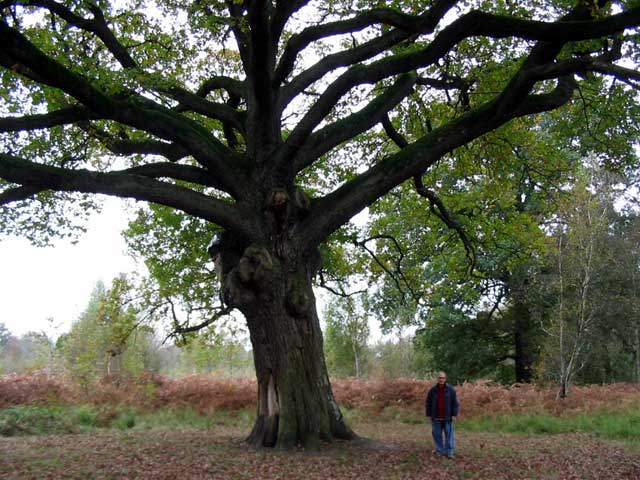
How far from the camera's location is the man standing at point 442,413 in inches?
374

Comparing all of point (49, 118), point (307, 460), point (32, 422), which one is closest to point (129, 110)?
point (49, 118)

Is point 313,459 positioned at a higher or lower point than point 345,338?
lower

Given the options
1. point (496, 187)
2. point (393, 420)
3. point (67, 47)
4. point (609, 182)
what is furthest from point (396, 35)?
point (609, 182)

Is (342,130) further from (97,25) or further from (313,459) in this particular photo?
(313,459)

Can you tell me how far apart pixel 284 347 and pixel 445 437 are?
3377mm

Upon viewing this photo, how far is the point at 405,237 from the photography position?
54.5ft

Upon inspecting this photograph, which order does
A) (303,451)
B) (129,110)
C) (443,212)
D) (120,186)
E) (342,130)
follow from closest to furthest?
(120,186) → (129,110) → (303,451) → (342,130) → (443,212)

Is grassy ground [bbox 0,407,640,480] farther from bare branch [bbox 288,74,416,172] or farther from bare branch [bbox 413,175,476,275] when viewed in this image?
bare branch [bbox 288,74,416,172]

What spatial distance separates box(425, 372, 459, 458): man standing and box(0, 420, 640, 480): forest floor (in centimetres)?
32

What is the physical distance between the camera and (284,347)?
30.2 ft

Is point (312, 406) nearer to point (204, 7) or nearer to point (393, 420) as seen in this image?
point (204, 7)

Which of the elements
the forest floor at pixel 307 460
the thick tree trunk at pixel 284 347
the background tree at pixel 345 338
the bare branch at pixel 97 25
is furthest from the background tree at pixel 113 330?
the background tree at pixel 345 338

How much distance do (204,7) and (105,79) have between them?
2.53 meters

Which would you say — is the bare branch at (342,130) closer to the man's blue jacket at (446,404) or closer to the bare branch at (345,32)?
the bare branch at (345,32)
